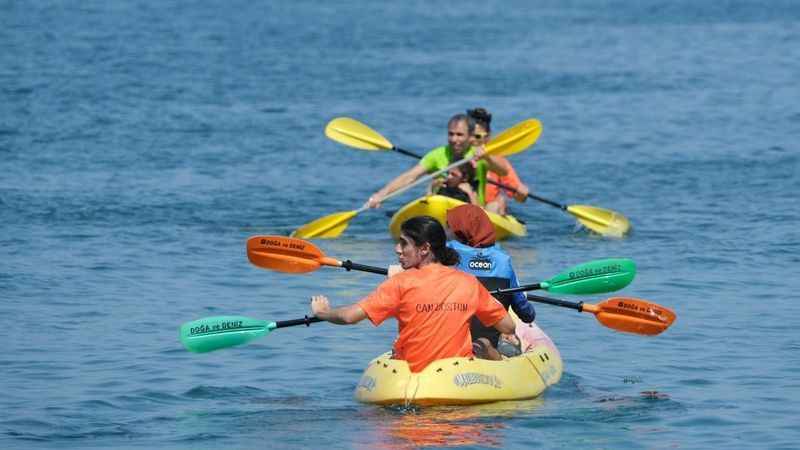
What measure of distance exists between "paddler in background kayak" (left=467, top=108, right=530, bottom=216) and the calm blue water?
0.49 meters

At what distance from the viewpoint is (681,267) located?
1569cm

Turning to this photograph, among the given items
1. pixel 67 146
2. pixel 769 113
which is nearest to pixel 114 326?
pixel 67 146

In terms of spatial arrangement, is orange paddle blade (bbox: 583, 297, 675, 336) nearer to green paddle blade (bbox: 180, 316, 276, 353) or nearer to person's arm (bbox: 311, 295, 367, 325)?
person's arm (bbox: 311, 295, 367, 325)

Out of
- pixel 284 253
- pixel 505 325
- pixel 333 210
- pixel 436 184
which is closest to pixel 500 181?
pixel 436 184

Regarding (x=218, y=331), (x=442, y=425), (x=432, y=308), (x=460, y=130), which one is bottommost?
(x=442, y=425)

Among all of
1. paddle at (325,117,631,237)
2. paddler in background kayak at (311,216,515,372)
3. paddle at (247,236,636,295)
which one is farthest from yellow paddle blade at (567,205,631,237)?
paddler in background kayak at (311,216,515,372)

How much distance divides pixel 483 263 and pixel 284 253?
1.79m

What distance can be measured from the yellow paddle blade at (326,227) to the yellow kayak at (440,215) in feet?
1.53

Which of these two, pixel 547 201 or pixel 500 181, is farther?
pixel 547 201

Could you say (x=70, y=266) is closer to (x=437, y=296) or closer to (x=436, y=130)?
(x=437, y=296)

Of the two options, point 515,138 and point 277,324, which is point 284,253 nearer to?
point 277,324

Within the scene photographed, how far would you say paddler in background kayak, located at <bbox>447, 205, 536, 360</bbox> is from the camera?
10.3 metres

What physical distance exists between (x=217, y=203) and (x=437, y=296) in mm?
9692

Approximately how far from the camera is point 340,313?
9.59 metres
